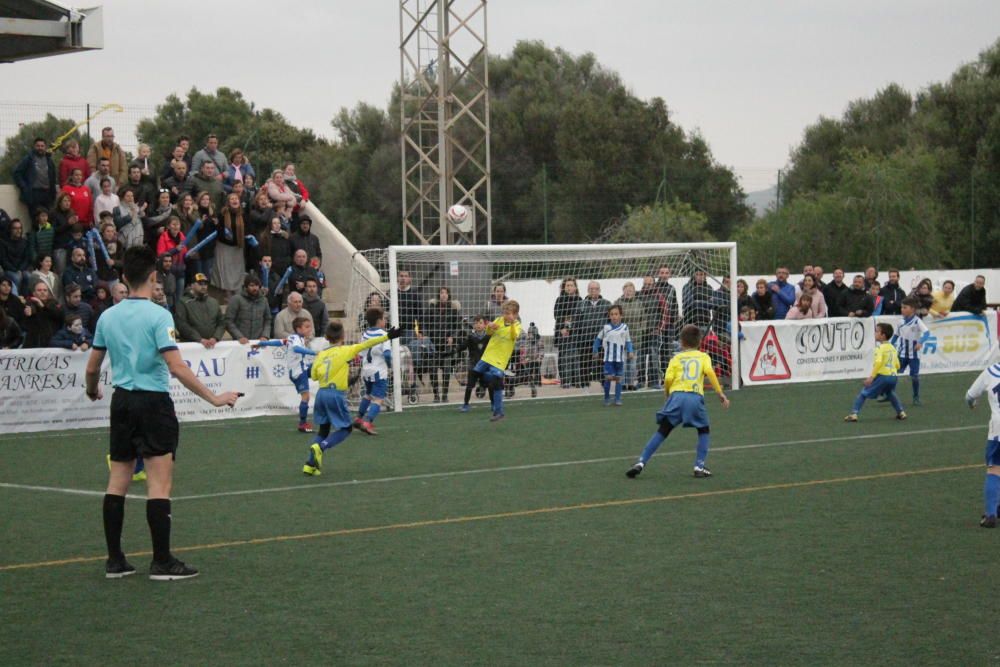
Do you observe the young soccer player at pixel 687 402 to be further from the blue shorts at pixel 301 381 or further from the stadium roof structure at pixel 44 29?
the stadium roof structure at pixel 44 29

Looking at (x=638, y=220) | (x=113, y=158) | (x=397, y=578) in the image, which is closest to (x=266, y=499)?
(x=397, y=578)

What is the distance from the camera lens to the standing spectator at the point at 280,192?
2219 centimetres

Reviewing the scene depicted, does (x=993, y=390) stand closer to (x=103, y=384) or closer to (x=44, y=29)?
(x=44, y=29)

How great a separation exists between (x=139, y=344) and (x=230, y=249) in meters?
13.7

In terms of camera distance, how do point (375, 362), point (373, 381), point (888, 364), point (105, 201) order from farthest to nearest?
point (105, 201)
point (375, 362)
point (373, 381)
point (888, 364)

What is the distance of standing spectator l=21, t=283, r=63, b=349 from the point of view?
1769 centimetres

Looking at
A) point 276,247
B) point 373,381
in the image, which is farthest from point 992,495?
point 276,247

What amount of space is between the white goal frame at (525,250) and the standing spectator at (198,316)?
2.59 metres

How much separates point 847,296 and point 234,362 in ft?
38.5

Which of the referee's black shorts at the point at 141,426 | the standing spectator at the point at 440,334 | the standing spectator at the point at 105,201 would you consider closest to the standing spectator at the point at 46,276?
the standing spectator at the point at 105,201

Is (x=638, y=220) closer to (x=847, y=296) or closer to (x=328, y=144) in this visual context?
(x=847, y=296)

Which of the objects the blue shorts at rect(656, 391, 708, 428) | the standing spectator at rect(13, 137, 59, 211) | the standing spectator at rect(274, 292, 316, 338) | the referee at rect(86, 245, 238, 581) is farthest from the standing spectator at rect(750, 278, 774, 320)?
the referee at rect(86, 245, 238, 581)

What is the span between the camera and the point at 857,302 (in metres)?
24.2

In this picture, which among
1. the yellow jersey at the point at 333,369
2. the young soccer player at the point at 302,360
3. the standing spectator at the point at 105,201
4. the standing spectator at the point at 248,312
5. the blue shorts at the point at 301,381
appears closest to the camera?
the yellow jersey at the point at 333,369
